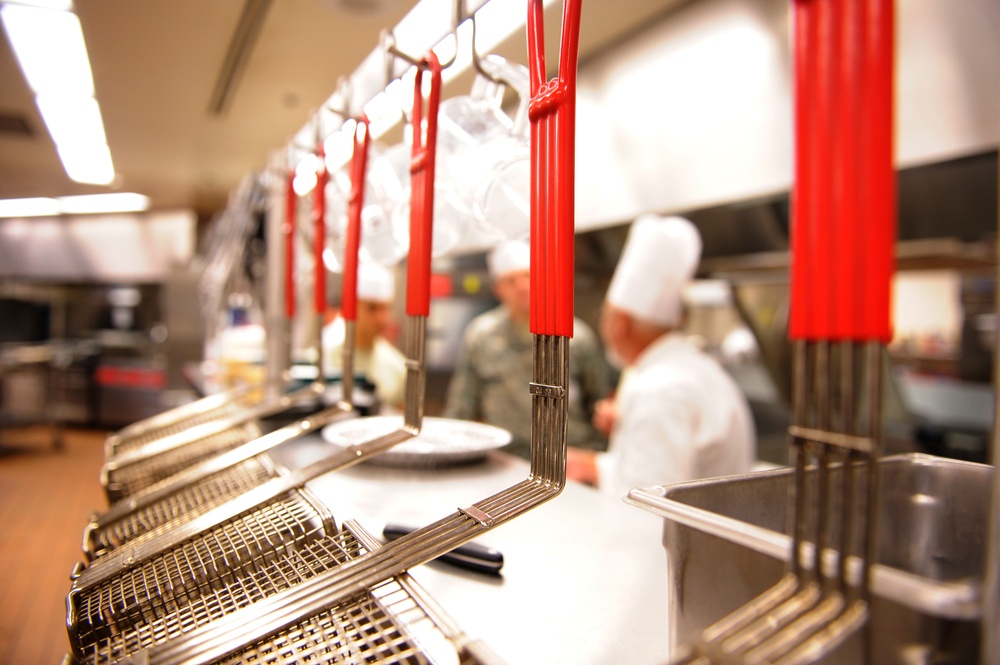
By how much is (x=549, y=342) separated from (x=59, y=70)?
10.1ft

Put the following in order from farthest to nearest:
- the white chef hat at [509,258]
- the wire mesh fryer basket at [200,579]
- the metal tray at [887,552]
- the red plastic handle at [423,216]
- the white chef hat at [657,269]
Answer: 1. the white chef hat at [509,258]
2. the white chef hat at [657,269]
3. the red plastic handle at [423,216]
4. the wire mesh fryer basket at [200,579]
5. the metal tray at [887,552]

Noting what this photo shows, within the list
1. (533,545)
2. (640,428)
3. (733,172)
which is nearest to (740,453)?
(640,428)

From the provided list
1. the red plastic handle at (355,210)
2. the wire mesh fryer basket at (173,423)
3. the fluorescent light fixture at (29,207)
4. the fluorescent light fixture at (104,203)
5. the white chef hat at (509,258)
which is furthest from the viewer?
the fluorescent light fixture at (29,207)

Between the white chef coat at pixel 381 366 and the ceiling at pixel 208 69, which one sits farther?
the white chef coat at pixel 381 366

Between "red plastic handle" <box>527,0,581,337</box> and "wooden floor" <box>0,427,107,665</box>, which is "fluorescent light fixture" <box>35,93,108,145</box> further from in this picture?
"red plastic handle" <box>527,0,581,337</box>

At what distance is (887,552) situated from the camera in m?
0.59

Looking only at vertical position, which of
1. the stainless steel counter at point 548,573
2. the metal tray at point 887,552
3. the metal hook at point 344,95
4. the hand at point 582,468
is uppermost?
the metal hook at point 344,95

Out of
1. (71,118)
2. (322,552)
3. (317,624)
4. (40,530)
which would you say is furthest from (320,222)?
(40,530)

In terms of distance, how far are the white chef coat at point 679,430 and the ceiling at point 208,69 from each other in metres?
0.90

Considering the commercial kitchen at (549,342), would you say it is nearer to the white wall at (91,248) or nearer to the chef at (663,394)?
the chef at (663,394)

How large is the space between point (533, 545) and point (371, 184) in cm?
72

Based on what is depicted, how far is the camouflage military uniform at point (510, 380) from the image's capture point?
8.92 feet

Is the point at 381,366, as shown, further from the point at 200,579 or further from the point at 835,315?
the point at 835,315

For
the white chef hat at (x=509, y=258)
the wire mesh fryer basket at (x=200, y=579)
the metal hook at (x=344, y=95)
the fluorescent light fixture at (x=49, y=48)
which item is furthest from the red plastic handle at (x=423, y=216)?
the fluorescent light fixture at (x=49, y=48)
